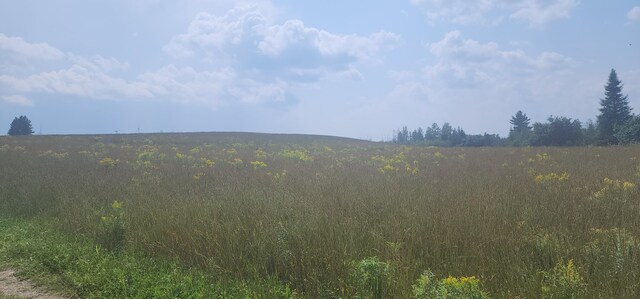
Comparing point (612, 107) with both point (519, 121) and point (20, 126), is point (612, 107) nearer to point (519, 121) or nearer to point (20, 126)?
point (519, 121)

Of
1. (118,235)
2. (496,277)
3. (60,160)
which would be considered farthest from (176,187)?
(60,160)

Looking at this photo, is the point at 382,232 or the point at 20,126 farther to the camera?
the point at 20,126

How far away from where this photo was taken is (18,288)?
16.7 feet

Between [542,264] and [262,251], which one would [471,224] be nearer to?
[542,264]

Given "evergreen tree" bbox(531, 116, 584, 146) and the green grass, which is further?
"evergreen tree" bbox(531, 116, 584, 146)

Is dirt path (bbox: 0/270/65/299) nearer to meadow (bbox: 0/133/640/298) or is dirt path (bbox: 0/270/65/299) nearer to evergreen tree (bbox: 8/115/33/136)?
meadow (bbox: 0/133/640/298)

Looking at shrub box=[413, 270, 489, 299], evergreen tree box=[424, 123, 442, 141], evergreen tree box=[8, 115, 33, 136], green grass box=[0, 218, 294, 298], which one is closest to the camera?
shrub box=[413, 270, 489, 299]

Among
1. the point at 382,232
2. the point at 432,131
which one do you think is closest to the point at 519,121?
the point at 432,131

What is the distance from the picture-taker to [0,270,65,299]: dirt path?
4852mm

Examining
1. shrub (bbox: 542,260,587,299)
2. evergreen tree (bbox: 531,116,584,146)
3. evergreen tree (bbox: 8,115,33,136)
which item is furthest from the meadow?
evergreen tree (bbox: 8,115,33,136)

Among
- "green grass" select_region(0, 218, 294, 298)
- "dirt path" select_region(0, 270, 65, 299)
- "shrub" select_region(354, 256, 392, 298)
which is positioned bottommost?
"dirt path" select_region(0, 270, 65, 299)

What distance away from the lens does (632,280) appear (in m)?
3.84

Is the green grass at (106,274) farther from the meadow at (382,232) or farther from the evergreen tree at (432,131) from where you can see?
the evergreen tree at (432,131)

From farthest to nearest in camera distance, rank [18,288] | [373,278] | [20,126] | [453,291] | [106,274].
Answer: [20,126] → [106,274] → [18,288] → [373,278] → [453,291]
